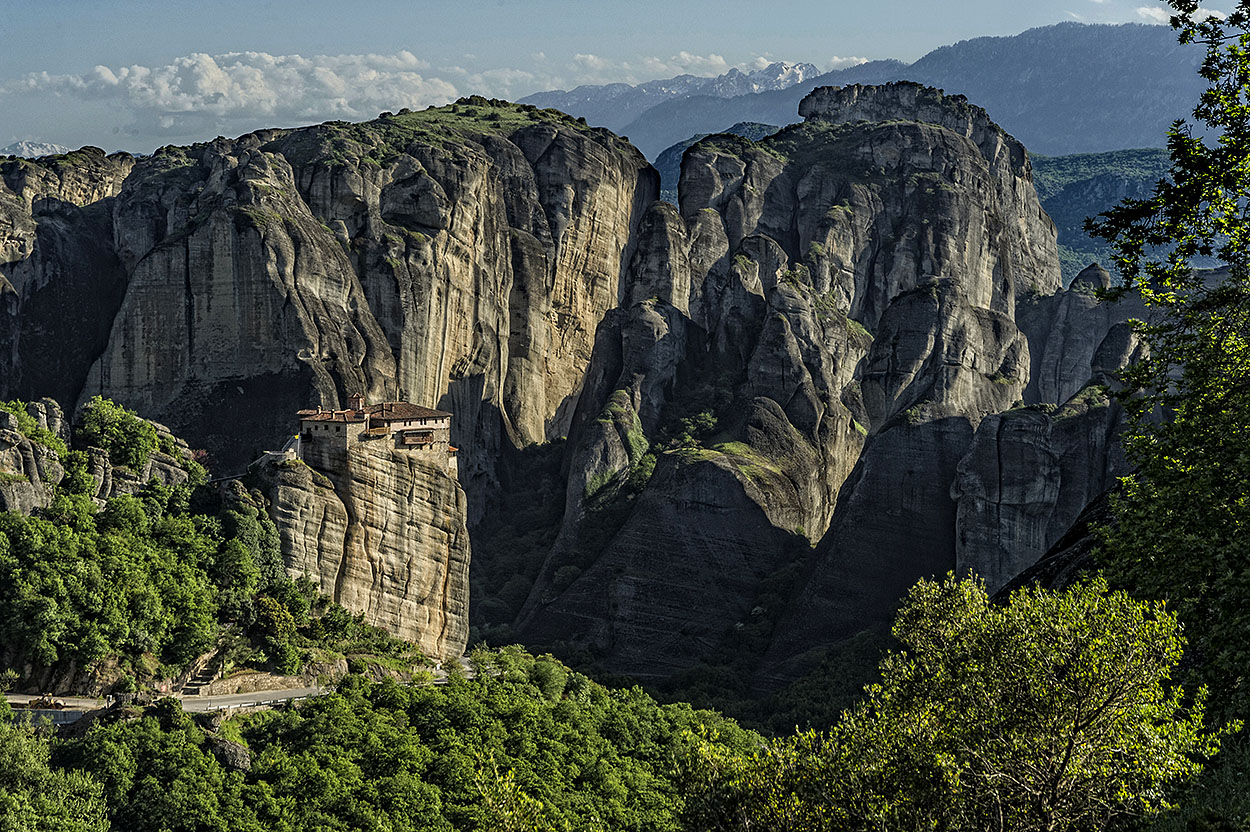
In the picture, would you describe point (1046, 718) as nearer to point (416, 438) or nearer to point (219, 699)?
point (219, 699)

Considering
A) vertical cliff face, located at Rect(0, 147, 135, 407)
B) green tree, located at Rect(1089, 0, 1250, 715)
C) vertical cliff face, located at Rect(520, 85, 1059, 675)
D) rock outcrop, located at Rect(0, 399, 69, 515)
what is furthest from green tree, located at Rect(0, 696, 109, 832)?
vertical cliff face, located at Rect(0, 147, 135, 407)

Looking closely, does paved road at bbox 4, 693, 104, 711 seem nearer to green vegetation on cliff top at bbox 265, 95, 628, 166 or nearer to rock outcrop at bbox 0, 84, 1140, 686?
rock outcrop at bbox 0, 84, 1140, 686

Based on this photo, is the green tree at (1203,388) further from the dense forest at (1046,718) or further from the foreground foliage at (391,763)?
the foreground foliage at (391,763)

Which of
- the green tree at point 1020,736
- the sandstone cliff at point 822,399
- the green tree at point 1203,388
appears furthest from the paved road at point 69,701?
the sandstone cliff at point 822,399

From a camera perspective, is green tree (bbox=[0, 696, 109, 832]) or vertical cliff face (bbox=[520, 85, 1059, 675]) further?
vertical cliff face (bbox=[520, 85, 1059, 675])

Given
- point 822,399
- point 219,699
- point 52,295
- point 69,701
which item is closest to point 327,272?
point 52,295

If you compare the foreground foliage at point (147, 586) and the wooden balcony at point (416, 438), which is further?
the wooden balcony at point (416, 438)

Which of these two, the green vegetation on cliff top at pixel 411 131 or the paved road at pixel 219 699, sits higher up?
the green vegetation on cliff top at pixel 411 131
